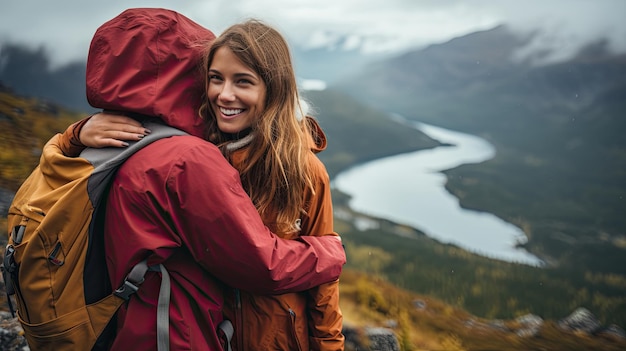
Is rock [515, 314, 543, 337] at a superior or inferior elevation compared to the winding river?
superior

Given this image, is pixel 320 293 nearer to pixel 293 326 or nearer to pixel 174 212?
pixel 293 326

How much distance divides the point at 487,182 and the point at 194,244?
161436 millimetres

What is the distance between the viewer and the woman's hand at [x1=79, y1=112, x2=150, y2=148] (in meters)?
2.04

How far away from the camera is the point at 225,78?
2420 mm

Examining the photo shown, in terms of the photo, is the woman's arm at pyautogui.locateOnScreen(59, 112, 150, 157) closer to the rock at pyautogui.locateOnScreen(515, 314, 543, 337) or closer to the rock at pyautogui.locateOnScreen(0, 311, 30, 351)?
the rock at pyautogui.locateOnScreen(0, 311, 30, 351)

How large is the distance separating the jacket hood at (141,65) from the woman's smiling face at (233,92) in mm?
189

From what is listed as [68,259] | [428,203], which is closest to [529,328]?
[68,259]

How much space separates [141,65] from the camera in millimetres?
2062

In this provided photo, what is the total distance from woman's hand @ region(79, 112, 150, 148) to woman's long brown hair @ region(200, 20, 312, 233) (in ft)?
1.37

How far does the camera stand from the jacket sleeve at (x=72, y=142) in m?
2.41

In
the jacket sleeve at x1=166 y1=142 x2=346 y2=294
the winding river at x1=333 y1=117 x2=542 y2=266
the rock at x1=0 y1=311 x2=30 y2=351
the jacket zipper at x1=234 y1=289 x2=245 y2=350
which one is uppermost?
the jacket sleeve at x1=166 y1=142 x2=346 y2=294

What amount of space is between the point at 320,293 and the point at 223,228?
2.67 feet

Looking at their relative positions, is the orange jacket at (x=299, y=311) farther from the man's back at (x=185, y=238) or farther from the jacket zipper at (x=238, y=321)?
the man's back at (x=185, y=238)

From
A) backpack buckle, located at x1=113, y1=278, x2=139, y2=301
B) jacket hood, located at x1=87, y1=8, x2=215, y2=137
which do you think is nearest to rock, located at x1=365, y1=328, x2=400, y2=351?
backpack buckle, located at x1=113, y1=278, x2=139, y2=301
